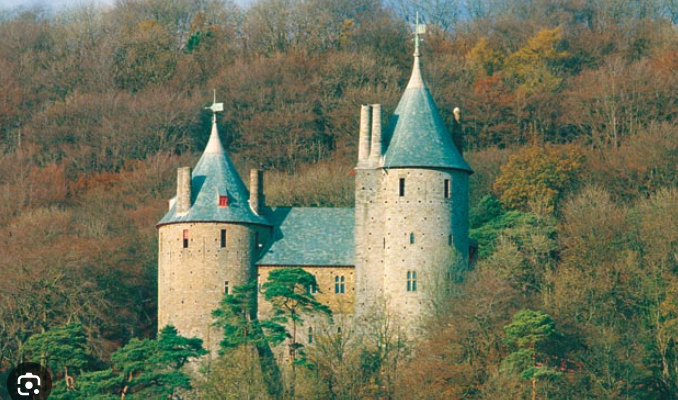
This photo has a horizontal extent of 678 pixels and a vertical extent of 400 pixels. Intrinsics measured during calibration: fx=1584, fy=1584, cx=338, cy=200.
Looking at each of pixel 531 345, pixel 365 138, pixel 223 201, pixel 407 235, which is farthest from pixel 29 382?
pixel 531 345

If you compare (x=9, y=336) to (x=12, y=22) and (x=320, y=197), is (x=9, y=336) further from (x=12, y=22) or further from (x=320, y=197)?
(x=12, y=22)

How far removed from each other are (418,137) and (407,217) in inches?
130

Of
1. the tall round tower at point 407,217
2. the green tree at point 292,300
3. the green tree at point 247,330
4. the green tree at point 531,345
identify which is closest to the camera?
the green tree at point 531,345

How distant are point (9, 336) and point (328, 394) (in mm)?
14641

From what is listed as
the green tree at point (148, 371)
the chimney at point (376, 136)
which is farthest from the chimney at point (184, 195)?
the chimney at point (376, 136)

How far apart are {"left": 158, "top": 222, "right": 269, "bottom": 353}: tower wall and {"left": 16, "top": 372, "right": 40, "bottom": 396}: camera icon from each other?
215 inches

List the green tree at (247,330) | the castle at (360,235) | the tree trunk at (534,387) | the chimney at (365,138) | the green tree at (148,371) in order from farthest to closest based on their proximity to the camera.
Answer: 1. the chimney at (365,138)
2. the castle at (360,235)
3. the green tree at (247,330)
4. the green tree at (148,371)
5. the tree trunk at (534,387)

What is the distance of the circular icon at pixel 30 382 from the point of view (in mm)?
54406

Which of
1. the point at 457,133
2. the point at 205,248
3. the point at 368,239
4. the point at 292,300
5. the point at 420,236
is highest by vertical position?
the point at 457,133

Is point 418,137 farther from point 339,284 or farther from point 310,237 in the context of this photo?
point 339,284

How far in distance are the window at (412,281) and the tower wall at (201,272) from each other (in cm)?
602

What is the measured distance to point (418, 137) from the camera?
5972cm

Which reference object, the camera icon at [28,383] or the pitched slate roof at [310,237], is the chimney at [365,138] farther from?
the camera icon at [28,383]

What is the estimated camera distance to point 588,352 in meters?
54.4
